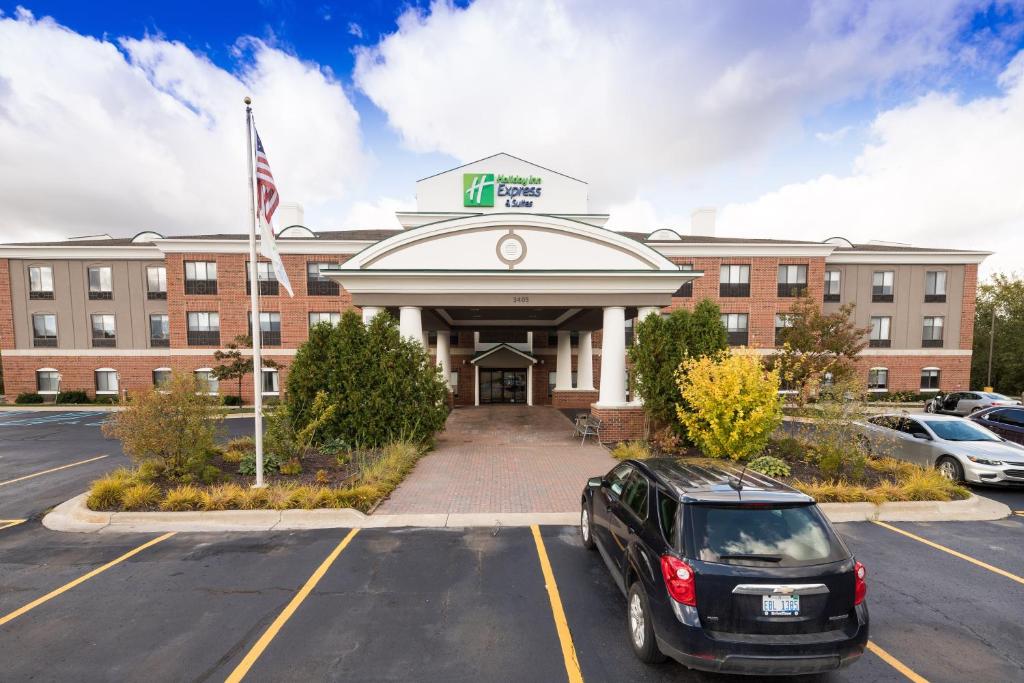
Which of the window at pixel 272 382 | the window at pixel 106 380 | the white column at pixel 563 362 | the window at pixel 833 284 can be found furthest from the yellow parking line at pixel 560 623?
the window at pixel 106 380

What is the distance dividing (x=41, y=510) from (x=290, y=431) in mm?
4415

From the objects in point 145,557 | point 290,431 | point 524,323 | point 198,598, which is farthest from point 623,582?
point 524,323

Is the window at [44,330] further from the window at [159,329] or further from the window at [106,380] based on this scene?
the window at [159,329]

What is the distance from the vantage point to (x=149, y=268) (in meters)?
26.5

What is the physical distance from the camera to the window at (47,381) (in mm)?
26297

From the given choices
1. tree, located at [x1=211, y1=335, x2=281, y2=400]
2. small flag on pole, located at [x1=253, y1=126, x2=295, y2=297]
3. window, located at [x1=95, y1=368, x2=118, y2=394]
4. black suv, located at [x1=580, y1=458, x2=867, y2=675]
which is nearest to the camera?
black suv, located at [x1=580, y1=458, x2=867, y2=675]

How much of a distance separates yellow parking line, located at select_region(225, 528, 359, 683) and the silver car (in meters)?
11.8

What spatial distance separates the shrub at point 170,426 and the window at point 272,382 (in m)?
18.5

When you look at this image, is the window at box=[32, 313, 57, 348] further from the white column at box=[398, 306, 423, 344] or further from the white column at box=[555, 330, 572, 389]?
the white column at box=[555, 330, 572, 389]

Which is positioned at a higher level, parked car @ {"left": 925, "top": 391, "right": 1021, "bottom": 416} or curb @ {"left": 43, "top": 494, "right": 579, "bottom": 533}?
curb @ {"left": 43, "top": 494, "right": 579, "bottom": 533}

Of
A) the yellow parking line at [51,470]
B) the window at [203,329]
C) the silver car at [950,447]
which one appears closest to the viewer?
the silver car at [950,447]

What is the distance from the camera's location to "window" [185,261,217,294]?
25562 millimetres

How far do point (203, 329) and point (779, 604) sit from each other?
3192 centimetres

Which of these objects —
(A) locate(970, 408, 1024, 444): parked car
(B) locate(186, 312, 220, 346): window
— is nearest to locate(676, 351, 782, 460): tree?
(A) locate(970, 408, 1024, 444): parked car
